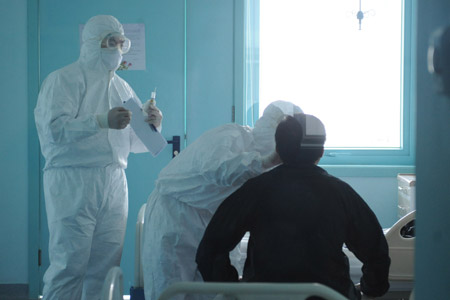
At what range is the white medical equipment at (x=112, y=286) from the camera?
3.90 feet

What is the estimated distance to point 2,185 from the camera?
3129mm

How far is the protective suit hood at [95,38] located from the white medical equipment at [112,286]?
141 cm

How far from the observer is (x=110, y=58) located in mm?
2436

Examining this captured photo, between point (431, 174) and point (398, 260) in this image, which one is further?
point (398, 260)

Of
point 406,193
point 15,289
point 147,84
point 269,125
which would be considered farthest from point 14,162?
point 406,193

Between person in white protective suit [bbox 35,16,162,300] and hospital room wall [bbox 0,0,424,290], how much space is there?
64cm

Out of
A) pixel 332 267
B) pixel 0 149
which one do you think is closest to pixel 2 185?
pixel 0 149

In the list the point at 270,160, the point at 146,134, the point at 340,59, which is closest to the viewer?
the point at 270,160

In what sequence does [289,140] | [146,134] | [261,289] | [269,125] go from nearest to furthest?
1. [261,289]
2. [289,140]
3. [269,125]
4. [146,134]

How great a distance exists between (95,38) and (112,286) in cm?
154

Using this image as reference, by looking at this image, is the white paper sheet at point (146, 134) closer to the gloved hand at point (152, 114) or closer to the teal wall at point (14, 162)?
the gloved hand at point (152, 114)

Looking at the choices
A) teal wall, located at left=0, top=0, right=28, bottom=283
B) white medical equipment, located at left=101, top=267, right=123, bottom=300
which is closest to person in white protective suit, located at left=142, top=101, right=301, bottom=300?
white medical equipment, located at left=101, top=267, right=123, bottom=300

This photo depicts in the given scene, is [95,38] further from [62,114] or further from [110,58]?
→ [62,114]

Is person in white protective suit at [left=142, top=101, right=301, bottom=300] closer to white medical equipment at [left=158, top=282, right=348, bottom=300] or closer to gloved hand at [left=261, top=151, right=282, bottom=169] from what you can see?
gloved hand at [left=261, top=151, right=282, bottom=169]
